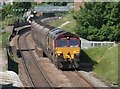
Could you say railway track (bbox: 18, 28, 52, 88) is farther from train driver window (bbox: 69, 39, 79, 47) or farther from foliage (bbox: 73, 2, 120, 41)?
foliage (bbox: 73, 2, 120, 41)

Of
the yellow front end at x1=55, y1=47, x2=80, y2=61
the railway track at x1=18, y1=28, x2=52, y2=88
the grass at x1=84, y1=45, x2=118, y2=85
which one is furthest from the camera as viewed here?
the yellow front end at x1=55, y1=47, x2=80, y2=61

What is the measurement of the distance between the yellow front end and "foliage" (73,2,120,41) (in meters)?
8.60

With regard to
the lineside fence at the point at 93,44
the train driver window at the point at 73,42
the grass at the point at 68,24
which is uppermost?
the train driver window at the point at 73,42

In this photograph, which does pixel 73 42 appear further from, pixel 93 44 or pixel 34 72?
pixel 93 44

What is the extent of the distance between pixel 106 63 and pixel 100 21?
10161 mm

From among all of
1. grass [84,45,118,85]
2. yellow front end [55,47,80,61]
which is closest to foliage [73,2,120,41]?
grass [84,45,118,85]

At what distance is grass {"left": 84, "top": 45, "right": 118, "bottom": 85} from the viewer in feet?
80.4

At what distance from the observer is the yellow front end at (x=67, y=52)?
89.1 feet

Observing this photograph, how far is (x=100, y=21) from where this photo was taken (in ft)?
119

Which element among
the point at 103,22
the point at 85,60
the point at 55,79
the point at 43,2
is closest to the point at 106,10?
the point at 103,22

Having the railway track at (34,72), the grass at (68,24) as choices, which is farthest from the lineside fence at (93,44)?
the grass at (68,24)

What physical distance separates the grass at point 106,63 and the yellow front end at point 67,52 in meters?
1.80

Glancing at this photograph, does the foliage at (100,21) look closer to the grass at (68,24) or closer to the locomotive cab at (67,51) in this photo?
the locomotive cab at (67,51)

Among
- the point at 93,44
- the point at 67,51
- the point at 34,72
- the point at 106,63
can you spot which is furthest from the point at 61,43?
the point at 93,44
